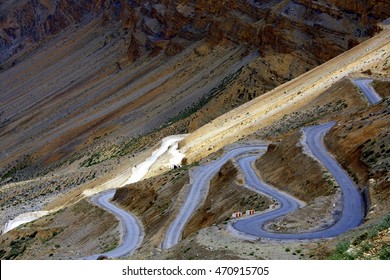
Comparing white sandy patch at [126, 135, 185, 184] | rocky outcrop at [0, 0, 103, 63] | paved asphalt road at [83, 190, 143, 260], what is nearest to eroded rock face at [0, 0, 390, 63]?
white sandy patch at [126, 135, 185, 184]

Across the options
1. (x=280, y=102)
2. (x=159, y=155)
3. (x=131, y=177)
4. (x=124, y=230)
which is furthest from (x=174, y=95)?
(x=124, y=230)

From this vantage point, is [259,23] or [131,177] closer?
[131,177]

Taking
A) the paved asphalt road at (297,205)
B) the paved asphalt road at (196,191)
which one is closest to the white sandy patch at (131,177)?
the paved asphalt road at (196,191)

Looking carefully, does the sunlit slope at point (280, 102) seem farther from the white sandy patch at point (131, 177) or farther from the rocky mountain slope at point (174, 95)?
the white sandy patch at point (131, 177)

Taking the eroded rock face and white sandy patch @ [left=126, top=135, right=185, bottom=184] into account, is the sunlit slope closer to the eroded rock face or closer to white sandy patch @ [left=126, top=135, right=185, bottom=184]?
white sandy patch @ [left=126, top=135, right=185, bottom=184]

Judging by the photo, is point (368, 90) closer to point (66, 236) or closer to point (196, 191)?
point (196, 191)

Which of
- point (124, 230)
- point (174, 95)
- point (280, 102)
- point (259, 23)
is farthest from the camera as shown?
point (259, 23)

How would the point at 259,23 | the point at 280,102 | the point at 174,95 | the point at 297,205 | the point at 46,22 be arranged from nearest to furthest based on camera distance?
the point at 297,205 → the point at 280,102 → the point at 174,95 → the point at 259,23 → the point at 46,22
